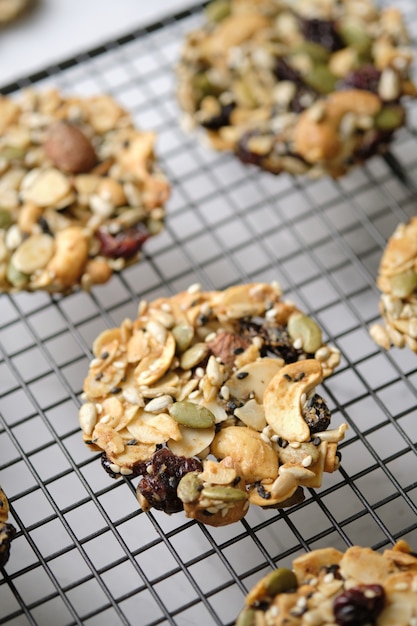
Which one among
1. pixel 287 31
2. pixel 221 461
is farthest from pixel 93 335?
pixel 287 31

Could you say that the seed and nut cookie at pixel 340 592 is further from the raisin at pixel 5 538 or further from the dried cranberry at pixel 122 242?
the dried cranberry at pixel 122 242

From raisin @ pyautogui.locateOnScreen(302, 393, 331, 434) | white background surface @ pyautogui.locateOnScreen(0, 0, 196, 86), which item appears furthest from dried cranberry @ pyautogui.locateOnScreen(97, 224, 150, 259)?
white background surface @ pyautogui.locateOnScreen(0, 0, 196, 86)

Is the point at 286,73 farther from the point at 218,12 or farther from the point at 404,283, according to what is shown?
the point at 404,283

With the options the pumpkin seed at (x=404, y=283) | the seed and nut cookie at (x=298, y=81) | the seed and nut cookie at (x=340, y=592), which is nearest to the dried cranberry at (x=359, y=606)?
the seed and nut cookie at (x=340, y=592)

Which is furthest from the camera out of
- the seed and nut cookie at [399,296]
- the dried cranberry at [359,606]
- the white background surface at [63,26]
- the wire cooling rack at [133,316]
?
the white background surface at [63,26]

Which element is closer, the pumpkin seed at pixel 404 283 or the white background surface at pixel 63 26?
the pumpkin seed at pixel 404 283

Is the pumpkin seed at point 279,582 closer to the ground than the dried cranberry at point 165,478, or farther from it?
closer to the ground

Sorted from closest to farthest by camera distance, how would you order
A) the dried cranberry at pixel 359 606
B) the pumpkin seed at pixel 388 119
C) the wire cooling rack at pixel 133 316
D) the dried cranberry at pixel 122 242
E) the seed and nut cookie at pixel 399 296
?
1. the dried cranberry at pixel 359 606
2. the wire cooling rack at pixel 133 316
3. the seed and nut cookie at pixel 399 296
4. the dried cranberry at pixel 122 242
5. the pumpkin seed at pixel 388 119
